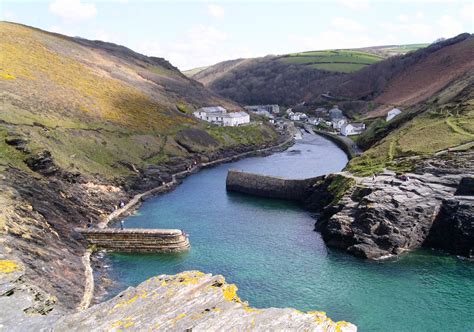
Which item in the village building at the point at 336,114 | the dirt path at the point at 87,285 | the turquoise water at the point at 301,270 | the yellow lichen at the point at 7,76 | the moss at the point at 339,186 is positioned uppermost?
the yellow lichen at the point at 7,76

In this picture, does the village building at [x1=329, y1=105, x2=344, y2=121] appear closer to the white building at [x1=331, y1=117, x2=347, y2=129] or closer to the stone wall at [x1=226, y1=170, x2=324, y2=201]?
the white building at [x1=331, y1=117, x2=347, y2=129]

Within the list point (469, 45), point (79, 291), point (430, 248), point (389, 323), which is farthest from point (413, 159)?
point (469, 45)

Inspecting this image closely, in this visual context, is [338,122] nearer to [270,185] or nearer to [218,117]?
[218,117]

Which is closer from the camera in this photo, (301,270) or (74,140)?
(301,270)

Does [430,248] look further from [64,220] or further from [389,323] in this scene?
[64,220]

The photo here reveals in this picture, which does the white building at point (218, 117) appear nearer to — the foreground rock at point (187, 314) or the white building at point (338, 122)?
the white building at point (338, 122)

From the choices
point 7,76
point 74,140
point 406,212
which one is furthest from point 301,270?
point 7,76

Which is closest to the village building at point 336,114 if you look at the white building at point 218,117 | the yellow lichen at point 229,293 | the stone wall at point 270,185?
the white building at point 218,117
